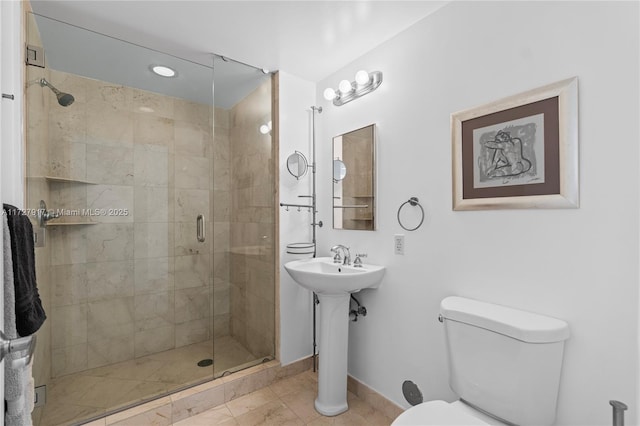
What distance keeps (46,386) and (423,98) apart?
A: 266cm

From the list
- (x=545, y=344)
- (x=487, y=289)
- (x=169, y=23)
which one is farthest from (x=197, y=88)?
(x=545, y=344)

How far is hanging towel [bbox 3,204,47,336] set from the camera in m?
0.96

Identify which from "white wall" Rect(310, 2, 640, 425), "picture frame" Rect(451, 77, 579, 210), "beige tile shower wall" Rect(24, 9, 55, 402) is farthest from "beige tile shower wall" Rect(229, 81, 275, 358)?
"picture frame" Rect(451, 77, 579, 210)

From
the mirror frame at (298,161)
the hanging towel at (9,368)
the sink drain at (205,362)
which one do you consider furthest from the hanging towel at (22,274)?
the mirror frame at (298,161)

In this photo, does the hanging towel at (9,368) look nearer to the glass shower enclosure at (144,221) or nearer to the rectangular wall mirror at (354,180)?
the glass shower enclosure at (144,221)

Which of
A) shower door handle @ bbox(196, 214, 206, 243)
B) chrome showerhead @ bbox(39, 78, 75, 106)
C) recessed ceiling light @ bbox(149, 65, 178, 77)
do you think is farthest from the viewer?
shower door handle @ bbox(196, 214, 206, 243)

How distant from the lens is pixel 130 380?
2.09 meters

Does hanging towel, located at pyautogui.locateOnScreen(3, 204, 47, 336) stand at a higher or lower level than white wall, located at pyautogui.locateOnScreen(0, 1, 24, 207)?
lower

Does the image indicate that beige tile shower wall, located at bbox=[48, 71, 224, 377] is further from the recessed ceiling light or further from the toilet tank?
the toilet tank

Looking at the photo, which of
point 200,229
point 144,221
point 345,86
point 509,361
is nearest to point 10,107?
point 144,221

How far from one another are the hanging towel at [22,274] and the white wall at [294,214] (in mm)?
1458

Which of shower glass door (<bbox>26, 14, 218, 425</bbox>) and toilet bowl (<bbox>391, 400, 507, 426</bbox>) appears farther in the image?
shower glass door (<bbox>26, 14, 218, 425</bbox>)

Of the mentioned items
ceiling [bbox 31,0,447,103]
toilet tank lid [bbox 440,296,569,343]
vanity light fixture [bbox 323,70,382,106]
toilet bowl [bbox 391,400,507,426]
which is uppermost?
ceiling [bbox 31,0,447,103]

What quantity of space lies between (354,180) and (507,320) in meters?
1.21
